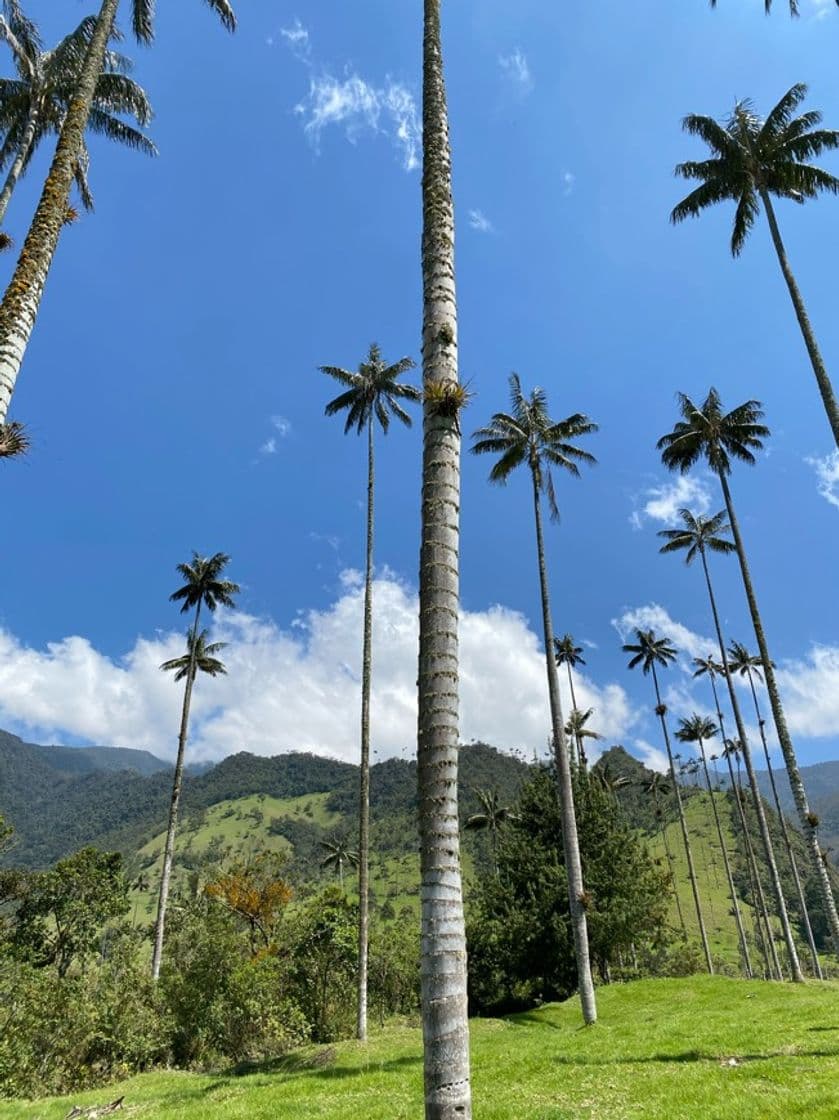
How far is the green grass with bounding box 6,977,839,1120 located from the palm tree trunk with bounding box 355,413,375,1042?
1714 mm

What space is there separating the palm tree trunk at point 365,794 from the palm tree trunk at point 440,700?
810 inches

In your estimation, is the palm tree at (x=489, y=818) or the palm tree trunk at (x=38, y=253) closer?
the palm tree trunk at (x=38, y=253)

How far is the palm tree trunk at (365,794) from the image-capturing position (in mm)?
24547

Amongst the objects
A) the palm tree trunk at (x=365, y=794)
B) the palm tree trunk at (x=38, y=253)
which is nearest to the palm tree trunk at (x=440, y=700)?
the palm tree trunk at (x=38, y=253)

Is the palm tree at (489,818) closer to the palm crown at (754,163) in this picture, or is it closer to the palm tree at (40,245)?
the palm crown at (754,163)

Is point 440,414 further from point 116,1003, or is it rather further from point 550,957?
point 550,957

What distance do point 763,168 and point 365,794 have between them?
90.9 feet

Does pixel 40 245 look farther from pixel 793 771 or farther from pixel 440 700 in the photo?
pixel 793 771

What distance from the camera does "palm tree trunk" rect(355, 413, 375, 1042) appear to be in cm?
2455

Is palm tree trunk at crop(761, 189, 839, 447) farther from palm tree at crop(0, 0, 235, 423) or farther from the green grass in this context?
palm tree at crop(0, 0, 235, 423)

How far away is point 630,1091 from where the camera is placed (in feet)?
36.8

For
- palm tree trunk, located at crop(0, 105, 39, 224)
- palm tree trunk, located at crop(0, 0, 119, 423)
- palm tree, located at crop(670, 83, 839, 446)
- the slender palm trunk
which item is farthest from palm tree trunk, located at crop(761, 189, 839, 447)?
the slender palm trunk

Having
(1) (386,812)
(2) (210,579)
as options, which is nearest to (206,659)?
(2) (210,579)

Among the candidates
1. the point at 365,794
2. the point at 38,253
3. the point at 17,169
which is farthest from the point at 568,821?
the point at 17,169
